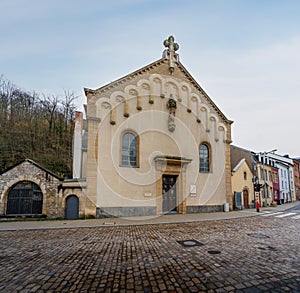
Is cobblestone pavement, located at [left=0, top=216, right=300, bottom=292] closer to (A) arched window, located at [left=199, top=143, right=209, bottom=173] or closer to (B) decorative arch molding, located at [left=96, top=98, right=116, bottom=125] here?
(B) decorative arch molding, located at [left=96, top=98, right=116, bottom=125]

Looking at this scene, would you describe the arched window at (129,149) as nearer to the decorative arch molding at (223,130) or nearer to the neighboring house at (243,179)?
the decorative arch molding at (223,130)

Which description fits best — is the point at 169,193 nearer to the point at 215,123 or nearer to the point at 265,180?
the point at 215,123

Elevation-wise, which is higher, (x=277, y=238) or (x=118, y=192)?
(x=118, y=192)

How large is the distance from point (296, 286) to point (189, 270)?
5.97ft

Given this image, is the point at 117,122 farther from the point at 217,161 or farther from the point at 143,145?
the point at 217,161

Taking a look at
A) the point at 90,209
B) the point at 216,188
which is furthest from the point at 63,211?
the point at 216,188

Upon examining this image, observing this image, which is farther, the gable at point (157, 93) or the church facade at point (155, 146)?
the gable at point (157, 93)

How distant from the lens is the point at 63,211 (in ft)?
41.0

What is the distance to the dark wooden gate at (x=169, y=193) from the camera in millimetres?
15426

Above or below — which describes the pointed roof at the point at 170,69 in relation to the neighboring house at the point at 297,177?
above

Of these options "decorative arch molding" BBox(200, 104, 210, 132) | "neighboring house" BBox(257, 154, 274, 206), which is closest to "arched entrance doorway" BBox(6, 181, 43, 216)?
"decorative arch molding" BBox(200, 104, 210, 132)

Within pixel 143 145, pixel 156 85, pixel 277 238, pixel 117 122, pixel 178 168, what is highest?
pixel 156 85

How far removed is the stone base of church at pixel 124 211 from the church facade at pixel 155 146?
0.06 metres

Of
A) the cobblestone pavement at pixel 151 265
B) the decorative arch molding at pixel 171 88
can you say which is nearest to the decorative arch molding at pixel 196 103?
the decorative arch molding at pixel 171 88
